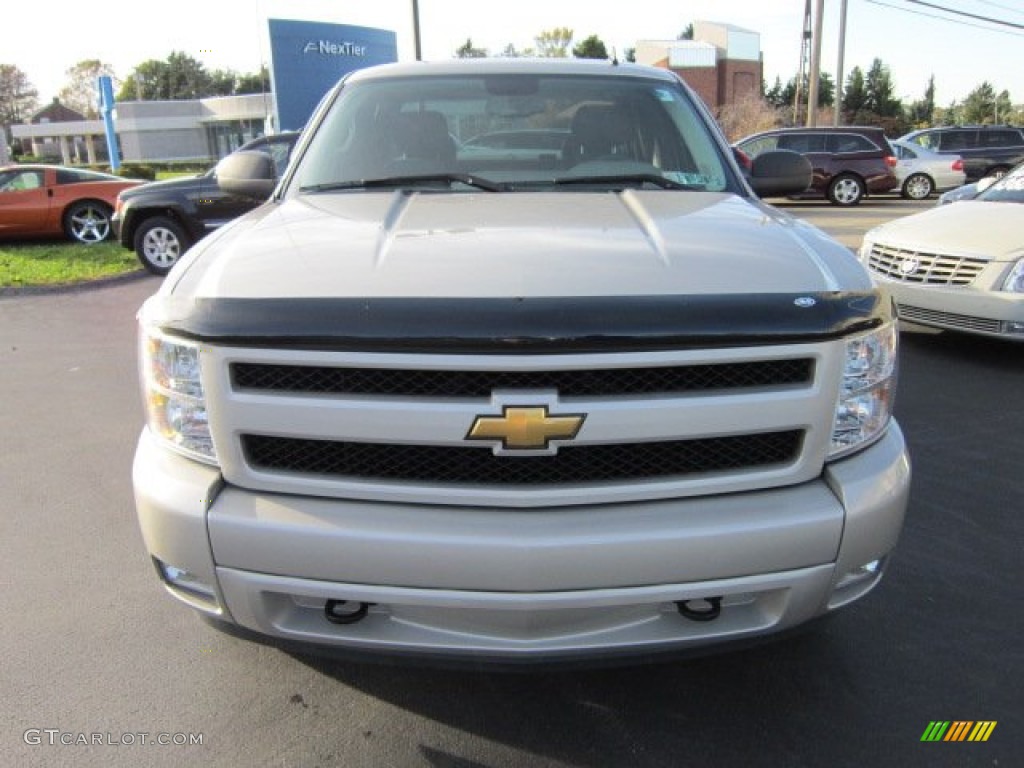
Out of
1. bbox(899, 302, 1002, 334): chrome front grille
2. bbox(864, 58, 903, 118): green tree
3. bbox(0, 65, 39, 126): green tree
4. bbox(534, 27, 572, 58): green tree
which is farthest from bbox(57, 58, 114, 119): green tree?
bbox(899, 302, 1002, 334): chrome front grille

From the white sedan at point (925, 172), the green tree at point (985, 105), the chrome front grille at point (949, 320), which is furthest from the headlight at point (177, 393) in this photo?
the green tree at point (985, 105)

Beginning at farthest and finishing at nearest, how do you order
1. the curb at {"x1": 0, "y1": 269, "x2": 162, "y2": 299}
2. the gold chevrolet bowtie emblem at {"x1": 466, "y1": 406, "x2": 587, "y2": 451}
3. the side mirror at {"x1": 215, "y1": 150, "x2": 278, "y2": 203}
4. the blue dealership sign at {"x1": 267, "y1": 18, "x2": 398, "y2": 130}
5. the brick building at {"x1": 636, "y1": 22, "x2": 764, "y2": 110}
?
the brick building at {"x1": 636, "y1": 22, "x2": 764, "y2": 110} < the blue dealership sign at {"x1": 267, "y1": 18, "x2": 398, "y2": 130} < the curb at {"x1": 0, "y1": 269, "x2": 162, "y2": 299} < the side mirror at {"x1": 215, "y1": 150, "x2": 278, "y2": 203} < the gold chevrolet bowtie emblem at {"x1": 466, "y1": 406, "x2": 587, "y2": 451}

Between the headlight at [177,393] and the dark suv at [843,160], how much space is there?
18352 mm

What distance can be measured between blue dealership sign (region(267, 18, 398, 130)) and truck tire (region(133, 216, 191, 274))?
12.8 meters

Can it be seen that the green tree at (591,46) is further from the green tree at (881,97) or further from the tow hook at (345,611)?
the tow hook at (345,611)

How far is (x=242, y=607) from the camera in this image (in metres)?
2.04

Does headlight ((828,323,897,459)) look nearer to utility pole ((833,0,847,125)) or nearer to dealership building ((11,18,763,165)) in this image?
dealership building ((11,18,763,165))

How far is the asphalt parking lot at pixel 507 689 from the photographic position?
2.30 m

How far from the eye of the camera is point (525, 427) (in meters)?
1.89

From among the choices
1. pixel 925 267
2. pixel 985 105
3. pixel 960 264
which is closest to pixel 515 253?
pixel 960 264

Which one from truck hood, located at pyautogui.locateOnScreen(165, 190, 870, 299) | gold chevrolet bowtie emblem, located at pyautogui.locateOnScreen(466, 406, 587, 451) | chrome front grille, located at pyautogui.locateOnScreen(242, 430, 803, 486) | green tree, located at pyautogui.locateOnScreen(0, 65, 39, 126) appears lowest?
chrome front grille, located at pyautogui.locateOnScreen(242, 430, 803, 486)

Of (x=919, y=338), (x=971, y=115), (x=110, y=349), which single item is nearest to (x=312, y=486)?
(x=110, y=349)

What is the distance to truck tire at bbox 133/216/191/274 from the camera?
10.5 m

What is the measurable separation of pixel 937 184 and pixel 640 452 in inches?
840
